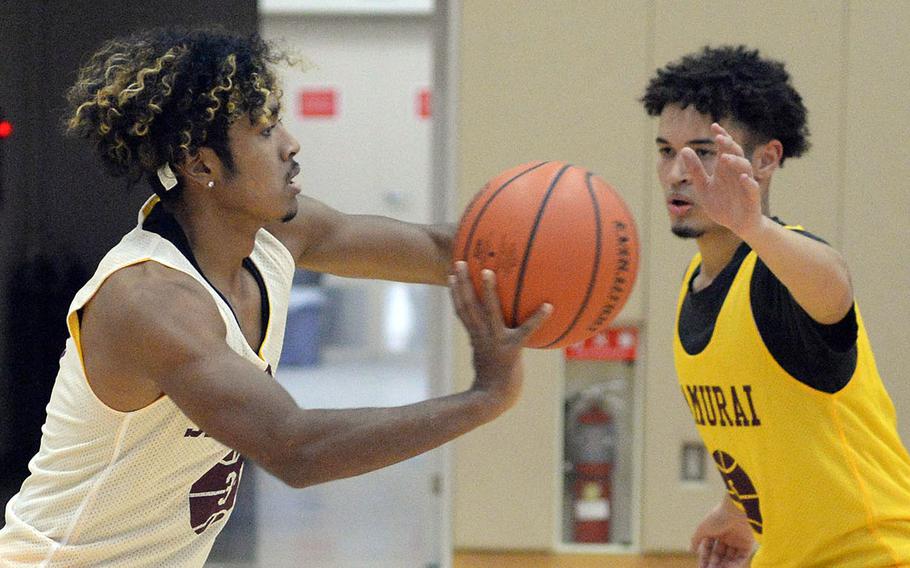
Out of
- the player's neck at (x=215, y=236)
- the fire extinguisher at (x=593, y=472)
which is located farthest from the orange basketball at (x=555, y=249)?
the fire extinguisher at (x=593, y=472)

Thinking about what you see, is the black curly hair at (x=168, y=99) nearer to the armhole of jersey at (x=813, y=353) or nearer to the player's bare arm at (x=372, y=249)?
the player's bare arm at (x=372, y=249)

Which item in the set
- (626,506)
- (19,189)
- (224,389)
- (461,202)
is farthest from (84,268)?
(224,389)

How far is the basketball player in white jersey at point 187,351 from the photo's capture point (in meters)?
1.84

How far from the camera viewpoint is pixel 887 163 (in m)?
4.43

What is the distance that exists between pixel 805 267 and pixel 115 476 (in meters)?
1.24

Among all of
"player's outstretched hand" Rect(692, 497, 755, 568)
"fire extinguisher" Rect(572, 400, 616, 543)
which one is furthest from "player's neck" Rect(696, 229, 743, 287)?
"fire extinguisher" Rect(572, 400, 616, 543)

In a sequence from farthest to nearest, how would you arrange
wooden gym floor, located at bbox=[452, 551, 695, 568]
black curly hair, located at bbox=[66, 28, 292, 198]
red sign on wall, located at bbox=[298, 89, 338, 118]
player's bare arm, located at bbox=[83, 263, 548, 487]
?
red sign on wall, located at bbox=[298, 89, 338, 118]
wooden gym floor, located at bbox=[452, 551, 695, 568]
black curly hair, located at bbox=[66, 28, 292, 198]
player's bare arm, located at bbox=[83, 263, 548, 487]

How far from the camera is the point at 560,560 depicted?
4.43 metres

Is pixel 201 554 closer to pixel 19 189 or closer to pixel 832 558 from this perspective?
pixel 832 558

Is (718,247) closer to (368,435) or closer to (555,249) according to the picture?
(555,249)

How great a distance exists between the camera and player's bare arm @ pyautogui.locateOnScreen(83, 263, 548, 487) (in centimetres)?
181

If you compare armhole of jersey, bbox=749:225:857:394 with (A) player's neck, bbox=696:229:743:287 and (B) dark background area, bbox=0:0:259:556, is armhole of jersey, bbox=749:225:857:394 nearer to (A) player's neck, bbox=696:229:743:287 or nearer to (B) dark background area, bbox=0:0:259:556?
(A) player's neck, bbox=696:229:743:287

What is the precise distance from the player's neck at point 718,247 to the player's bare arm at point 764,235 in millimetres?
387

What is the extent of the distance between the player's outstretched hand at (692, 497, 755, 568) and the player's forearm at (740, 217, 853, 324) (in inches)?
27.6
